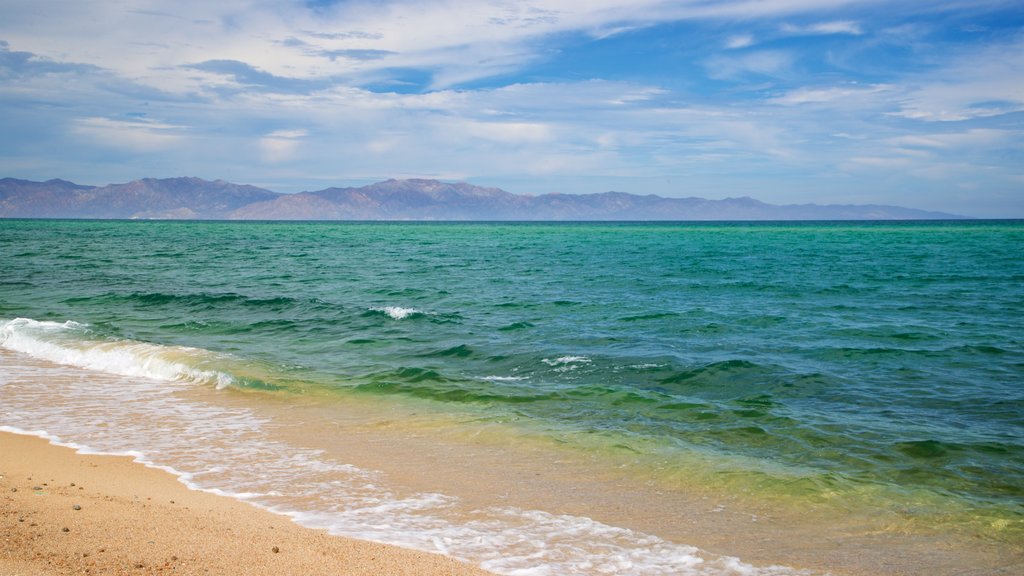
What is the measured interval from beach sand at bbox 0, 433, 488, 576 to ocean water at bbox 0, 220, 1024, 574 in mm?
401

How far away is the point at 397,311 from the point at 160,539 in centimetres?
1571

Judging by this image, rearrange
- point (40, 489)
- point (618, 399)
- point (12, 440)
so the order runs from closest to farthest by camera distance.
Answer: point (40, 489)
point (12, 440)
point (618, 399)

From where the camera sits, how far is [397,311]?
21.3 m

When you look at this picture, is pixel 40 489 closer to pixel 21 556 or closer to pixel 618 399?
pixel 21 556

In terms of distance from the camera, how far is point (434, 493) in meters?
7.37

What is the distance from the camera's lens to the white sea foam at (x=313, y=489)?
584 cm

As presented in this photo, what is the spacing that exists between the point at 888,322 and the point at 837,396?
335 inches

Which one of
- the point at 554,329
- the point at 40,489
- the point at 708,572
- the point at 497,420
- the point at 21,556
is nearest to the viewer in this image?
the point at 21,556

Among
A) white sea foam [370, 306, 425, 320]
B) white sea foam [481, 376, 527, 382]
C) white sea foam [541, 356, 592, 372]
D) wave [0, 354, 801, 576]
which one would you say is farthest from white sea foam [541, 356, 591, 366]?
white sea foam [370, 306, 425, 320]

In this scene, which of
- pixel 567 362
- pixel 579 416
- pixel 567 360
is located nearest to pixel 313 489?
pixel 579 416

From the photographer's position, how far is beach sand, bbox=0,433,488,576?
5195mm

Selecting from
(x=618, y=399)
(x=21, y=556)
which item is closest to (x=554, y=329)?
(x=618, y=399)

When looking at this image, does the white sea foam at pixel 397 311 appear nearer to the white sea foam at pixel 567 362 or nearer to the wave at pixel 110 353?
the wave at pixel 110 353

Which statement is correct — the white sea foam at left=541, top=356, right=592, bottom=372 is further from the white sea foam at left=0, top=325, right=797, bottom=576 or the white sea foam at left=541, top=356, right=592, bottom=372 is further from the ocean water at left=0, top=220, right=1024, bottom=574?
the white sea foam at left=0, top=325, right=797, bottom=576
